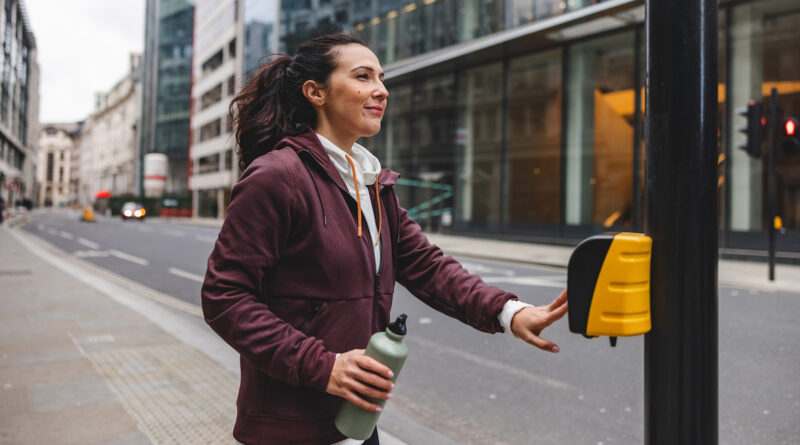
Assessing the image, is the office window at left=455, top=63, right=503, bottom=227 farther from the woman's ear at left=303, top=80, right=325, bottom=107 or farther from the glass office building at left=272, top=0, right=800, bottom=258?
the woman's ear at left=303, top=80, right=325, bottom=107

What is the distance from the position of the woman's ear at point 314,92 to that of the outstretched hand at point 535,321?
0.85 metres

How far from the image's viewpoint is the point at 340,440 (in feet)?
5.23

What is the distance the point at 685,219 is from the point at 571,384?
3.71m

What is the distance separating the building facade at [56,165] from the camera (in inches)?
5364

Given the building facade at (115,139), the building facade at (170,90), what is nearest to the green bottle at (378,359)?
the building facade at (170,90)

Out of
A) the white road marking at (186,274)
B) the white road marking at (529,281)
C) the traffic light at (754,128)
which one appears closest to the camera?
the white road marking at (529,281)

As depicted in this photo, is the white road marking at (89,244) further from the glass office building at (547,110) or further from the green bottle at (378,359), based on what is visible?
the green bottle at (378,359)

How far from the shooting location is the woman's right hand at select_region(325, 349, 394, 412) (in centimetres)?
131

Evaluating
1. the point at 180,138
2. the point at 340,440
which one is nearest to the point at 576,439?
the point at 340,440

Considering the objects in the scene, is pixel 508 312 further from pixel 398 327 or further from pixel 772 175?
pixel 772 175

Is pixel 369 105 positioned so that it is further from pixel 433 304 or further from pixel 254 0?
pixel 254 0

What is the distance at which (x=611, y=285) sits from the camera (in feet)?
4.27

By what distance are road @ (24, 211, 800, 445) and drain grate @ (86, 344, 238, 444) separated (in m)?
1.20

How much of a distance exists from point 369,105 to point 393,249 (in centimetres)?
48
